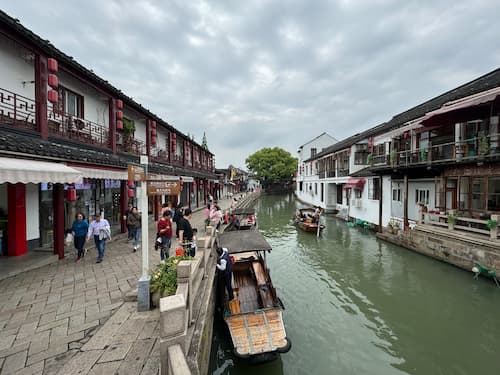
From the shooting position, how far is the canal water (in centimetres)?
534

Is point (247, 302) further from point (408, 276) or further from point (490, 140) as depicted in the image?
point (490, 140)

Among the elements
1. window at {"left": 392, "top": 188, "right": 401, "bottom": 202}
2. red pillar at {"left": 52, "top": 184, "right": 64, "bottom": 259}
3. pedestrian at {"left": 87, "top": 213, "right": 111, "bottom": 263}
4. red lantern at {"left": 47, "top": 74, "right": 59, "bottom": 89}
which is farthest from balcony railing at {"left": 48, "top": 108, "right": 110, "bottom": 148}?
window at {"left": 392, "top": 188, "right": 401, "bottom": 202}

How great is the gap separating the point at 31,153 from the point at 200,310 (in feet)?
18.5

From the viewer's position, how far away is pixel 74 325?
415 cm

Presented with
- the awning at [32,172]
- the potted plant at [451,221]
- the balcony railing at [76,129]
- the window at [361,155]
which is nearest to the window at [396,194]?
the potted plant at [451,221]

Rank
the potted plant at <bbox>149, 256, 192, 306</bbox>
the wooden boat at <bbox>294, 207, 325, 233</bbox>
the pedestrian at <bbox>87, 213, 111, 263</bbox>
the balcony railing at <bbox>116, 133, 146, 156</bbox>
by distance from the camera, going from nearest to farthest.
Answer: the potted plant at <bbox>149, 256, 192, 306</bbox>, the pedestrian at <bbox>87, 213, 111, 263</bbox>, the balcony railing at <bbox>116, 133, 146, 156</bbox>, the wooden boat at <bbox>294, 207, 325, 233</bbox>

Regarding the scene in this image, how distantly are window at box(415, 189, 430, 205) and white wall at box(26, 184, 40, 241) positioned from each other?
1952cm

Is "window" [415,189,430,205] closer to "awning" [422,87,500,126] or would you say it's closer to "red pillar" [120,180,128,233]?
"awning" [422,87,500,126]

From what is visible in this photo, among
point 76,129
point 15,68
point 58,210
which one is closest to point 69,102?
point 76,129

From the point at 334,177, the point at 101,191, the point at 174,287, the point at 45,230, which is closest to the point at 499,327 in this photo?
the point at 174,287

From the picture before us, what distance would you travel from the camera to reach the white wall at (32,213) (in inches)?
310

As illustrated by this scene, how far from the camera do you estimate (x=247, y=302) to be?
269 inches

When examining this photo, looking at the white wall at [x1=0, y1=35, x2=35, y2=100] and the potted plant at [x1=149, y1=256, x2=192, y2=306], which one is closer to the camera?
the potted plant at [x1=149, y1=256, x2=192, y2=306]

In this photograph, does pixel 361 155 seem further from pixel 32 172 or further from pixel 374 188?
pixel 32 172
